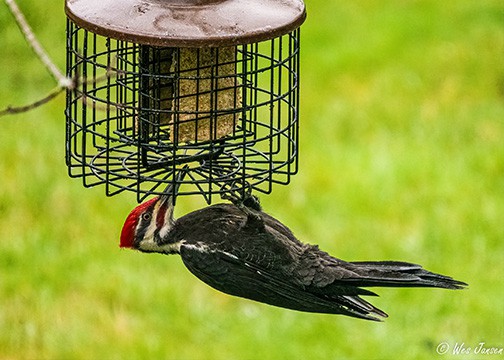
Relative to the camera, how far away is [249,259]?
446 centimetres

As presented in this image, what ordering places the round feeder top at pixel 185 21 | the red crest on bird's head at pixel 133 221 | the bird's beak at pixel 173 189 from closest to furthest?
the round feeder top at pixel 185 21 < the bird's beak at pixel 173 189 < the red crest on bird's head at pixel 133 221

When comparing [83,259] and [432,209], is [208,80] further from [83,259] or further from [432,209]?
[432,209]

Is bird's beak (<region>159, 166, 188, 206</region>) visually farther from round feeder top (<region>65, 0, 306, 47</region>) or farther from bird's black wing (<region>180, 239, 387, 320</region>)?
round feeder top (<region>65, 0, 306, 47</region>)

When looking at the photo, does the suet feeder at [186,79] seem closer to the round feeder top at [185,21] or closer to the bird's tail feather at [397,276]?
the round feeder top at [185,21]

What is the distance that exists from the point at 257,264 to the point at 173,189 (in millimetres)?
586

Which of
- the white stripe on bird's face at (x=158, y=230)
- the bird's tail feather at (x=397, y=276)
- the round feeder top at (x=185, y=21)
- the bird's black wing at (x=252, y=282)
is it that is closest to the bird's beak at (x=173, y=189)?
the white stripe on bird's face at (x=158, y=230)

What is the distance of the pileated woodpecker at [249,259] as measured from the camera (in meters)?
4.39

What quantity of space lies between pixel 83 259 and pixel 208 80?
3.80 m

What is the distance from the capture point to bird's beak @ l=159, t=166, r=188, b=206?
13.2 feet

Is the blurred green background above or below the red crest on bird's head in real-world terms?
below

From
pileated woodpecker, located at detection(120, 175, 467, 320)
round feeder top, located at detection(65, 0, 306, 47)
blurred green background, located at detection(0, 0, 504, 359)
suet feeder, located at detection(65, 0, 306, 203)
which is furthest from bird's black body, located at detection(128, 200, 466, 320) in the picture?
blurred green background, located at detection(0, 0, 504, 359)

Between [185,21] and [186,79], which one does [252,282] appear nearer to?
[186,79]

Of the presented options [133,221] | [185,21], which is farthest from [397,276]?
[185,21]

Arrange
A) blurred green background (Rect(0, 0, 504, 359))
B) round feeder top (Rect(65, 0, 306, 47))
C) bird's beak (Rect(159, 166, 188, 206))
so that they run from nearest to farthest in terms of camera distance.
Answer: round feeder top (Rect(65, 0, 306, 47))
bird's beak (Rect(159, 166, 188, 206))
blurred green background (Rect(0, 0, 504, 359))
